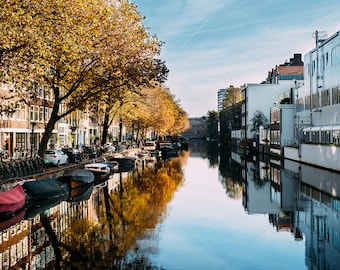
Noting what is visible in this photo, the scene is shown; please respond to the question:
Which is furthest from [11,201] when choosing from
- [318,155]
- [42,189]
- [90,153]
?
[318,155]

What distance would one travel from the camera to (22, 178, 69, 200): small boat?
1003 inches

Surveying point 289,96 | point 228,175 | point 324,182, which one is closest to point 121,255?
point 324,182

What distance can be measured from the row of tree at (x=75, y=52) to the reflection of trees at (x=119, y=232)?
7.40 metres

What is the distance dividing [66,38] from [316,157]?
34.0 meters

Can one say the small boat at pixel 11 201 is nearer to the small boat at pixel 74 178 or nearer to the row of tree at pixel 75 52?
the row of tree at pixel 75 52

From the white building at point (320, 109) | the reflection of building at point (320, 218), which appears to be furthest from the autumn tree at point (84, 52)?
the white building at point (320, 109)

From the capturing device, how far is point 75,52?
2400 centimetres

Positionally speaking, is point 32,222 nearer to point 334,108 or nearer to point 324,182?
point 324,182

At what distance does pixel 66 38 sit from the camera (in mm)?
21078

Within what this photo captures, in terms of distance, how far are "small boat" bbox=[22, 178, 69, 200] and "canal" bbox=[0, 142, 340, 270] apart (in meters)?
0.91

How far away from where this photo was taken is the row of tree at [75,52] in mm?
20203

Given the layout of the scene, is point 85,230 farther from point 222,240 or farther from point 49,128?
point 49,128

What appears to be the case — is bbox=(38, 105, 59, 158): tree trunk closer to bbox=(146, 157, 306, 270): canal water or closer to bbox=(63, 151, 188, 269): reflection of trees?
bbox=(63, 151, 188, 269): reflection of trees

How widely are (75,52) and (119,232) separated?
10.1 m
